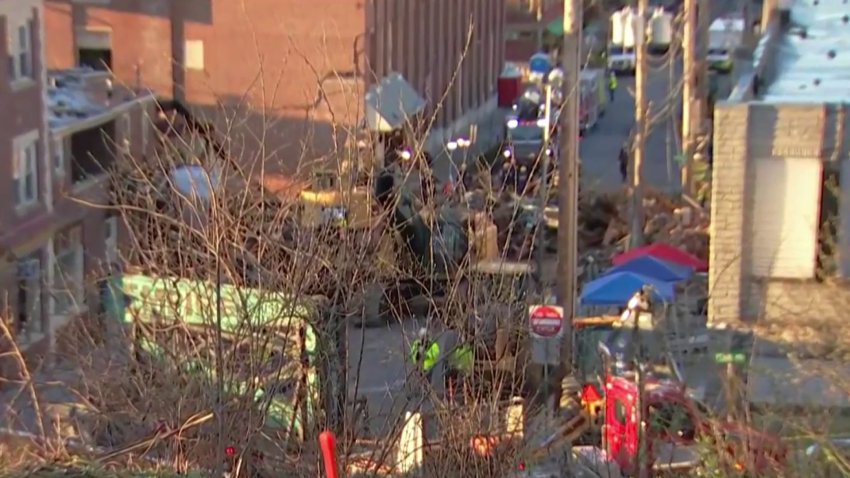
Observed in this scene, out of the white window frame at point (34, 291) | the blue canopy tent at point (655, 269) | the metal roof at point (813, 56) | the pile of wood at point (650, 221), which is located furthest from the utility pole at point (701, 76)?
the white window frame at point (34, 291)

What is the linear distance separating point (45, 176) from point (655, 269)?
11565mm

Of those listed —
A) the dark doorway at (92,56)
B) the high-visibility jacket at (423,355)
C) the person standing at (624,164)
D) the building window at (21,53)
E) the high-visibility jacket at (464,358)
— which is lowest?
the person standing at (624,164)

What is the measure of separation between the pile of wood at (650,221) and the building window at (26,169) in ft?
36.8

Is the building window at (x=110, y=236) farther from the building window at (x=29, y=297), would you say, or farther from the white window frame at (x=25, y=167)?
the building window at (x=29, y=297)

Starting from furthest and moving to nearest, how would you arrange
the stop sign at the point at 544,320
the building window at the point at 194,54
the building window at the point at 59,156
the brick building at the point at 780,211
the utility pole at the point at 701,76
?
the building window at the point at 194,54
the utility pole at the point at 701,76
the building window at the point at 59,156
the stop sign at the point at 544,320
the brick building at the point at 780,211

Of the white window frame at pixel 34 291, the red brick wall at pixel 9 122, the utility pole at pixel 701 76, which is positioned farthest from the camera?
the utility pole at pixel 701 76

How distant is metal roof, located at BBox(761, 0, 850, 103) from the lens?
1717 cm

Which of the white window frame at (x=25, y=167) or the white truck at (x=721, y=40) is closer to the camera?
the white window frame at (x=25, y=167)

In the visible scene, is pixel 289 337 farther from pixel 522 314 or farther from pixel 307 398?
pixel 522 314

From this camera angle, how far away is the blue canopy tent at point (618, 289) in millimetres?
20594

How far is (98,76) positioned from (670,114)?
14.5 meters

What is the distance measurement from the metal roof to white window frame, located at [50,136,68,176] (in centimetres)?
1375

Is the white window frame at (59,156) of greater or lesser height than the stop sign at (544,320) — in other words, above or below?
above

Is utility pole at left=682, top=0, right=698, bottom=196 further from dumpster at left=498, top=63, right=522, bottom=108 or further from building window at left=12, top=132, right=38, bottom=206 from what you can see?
dumpster at left=498, top=63, right=522, bottom=108
